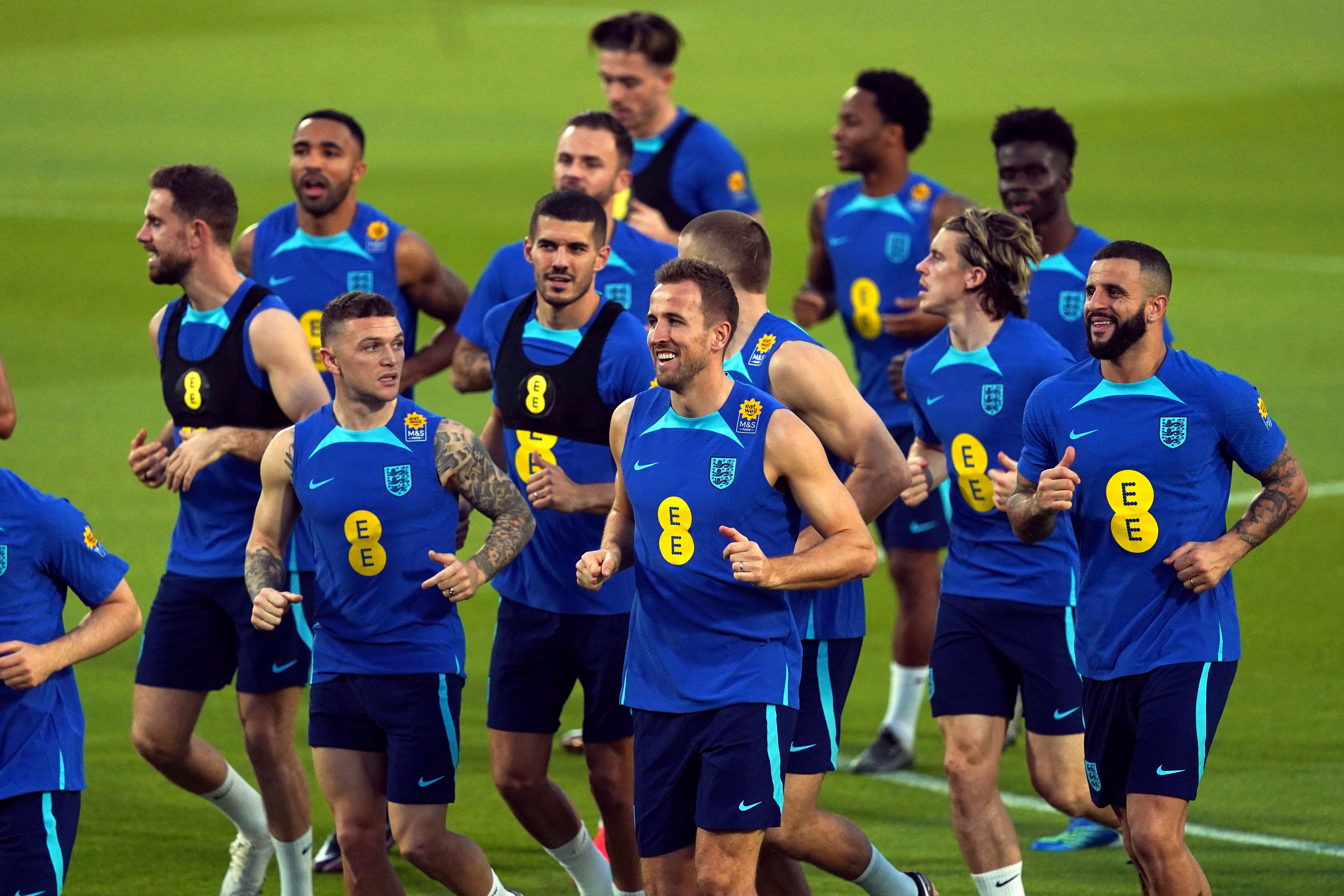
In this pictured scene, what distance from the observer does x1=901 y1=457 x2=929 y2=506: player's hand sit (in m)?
7.43

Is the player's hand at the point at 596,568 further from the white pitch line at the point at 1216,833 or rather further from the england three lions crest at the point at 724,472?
the white pitch line at the point at 1216,833

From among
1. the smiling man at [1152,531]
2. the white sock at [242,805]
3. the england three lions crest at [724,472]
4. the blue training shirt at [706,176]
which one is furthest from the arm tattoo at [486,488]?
the blue training shirt at [706,176]

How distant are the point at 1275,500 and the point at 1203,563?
40cm

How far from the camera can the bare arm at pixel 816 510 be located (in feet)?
19.7

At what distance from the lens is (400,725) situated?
6750 mm

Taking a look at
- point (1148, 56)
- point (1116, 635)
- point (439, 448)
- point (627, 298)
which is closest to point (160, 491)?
point (627, 298)

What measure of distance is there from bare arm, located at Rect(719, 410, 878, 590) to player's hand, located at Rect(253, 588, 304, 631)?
1.44 m

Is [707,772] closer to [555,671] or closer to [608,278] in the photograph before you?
[555,671]

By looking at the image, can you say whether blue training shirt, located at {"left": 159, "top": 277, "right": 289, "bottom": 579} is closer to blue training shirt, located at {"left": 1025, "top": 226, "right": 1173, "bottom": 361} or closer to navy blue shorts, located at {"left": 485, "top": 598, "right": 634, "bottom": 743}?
navy blue shorts, located at {"left": 485, "top": 598, "right": 634, "bottom": 743}

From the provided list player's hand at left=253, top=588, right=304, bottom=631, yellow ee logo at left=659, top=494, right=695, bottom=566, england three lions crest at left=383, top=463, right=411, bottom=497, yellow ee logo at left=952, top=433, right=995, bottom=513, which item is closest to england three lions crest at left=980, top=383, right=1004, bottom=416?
yellow ee logo at left=952, top=433, right=995, bottom=513

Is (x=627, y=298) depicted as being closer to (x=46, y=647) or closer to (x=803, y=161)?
(x=46, y=647)

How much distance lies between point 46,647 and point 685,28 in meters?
42.9

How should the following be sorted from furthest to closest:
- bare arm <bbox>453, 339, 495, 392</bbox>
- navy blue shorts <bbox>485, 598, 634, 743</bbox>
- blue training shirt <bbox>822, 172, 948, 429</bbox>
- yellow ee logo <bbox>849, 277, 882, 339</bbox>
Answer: yellow ee logo <bbox>849, 277, 882, 339</bbox>, blue training shirt <bbox>822, 172, 948, 429</bbox>, bare arm <bbox>453, 339, 495, 392</bbox>, navy blue shorts <bbox>485, 598, 634, 743</bbox>

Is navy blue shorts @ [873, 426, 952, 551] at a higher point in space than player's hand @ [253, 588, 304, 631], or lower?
higher
